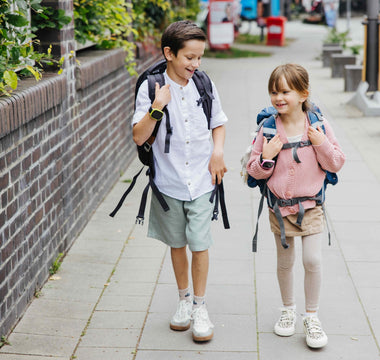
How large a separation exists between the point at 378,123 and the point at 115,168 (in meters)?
5.22

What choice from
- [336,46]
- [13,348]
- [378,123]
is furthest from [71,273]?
[336,46]

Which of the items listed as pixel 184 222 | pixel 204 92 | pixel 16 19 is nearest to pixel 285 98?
pixel 204 92

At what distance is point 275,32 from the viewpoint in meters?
29.0

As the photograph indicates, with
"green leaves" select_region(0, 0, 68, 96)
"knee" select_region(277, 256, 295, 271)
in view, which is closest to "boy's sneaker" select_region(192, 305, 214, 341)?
"knee" select_region(277, 256, 295, 271)

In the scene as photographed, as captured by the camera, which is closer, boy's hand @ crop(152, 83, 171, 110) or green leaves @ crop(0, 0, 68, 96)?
boy's hand @ crop(152, 83, 171, 110)

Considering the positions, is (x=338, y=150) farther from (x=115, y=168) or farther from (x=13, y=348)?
(x=115, y=168)

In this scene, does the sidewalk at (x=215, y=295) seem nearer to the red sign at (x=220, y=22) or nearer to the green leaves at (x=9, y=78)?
the green leaves at (x=9, y=78)

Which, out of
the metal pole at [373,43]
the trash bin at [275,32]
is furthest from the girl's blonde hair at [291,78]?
the trash bin at [275,32]

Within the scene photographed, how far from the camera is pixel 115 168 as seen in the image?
8133 millimetres

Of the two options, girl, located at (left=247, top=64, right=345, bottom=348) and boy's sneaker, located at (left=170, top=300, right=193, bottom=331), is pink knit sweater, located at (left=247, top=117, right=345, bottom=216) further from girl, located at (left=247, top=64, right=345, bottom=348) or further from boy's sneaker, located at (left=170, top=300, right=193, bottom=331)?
boy's sneaker, located at (left=170, top=300, right=193, bottom=331)

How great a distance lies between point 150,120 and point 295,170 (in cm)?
82

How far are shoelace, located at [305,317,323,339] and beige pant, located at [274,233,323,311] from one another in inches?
2.6

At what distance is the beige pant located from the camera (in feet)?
13.4

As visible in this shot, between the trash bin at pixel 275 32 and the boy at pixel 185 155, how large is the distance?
2530 cm
